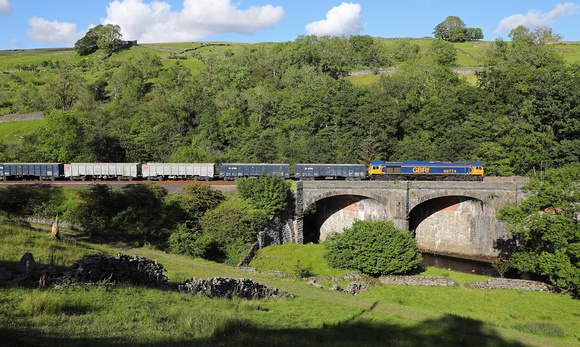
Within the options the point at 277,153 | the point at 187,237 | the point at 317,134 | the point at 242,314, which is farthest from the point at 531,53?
the point at 242,314

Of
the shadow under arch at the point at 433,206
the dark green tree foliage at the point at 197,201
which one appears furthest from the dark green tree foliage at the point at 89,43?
the shadow under arch at the point at 433,206

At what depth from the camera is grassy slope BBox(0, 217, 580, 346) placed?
1470 centimetres

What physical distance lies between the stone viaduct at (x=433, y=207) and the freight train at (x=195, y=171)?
5.61 m

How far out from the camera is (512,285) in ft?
122

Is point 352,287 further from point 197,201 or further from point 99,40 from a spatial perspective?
point 99,40

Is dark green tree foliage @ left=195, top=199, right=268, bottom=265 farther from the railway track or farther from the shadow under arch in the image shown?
the shadow under arch

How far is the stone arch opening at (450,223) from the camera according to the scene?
53.2 meters

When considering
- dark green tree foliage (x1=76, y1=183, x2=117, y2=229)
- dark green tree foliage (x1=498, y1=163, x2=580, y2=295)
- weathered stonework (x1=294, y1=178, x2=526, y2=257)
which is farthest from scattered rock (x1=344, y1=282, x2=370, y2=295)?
dark green tree foliage (x1=76, y1=183, x2=117, y2=229)

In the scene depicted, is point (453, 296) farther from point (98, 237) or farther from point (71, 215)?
point (71, 215)

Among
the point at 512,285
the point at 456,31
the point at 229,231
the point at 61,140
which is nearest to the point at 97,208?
the point at 229,231

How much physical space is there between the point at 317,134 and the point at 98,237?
53160 mm

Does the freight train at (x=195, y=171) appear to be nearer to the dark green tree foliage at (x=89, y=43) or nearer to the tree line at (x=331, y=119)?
the tree line at (x=331, y=119)

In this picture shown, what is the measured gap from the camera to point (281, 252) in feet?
151

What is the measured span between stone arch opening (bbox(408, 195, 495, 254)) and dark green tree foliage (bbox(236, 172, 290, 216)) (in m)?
20.5
